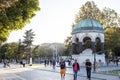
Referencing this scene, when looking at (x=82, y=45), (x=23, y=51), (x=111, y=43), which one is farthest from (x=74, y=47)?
(x=23, y=51)

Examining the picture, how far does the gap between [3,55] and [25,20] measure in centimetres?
14722

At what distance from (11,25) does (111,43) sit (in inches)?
1893

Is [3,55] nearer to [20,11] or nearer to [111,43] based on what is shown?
[111,43]

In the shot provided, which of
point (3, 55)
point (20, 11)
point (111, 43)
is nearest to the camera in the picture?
point (20, 11)

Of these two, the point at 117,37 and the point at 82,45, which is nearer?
the point at 82,45

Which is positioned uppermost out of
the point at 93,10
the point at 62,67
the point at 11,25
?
the point at 93,10

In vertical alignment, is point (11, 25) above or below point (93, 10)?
below

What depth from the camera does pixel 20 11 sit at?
2814cm

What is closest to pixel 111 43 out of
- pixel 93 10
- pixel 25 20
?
pixel 93 10

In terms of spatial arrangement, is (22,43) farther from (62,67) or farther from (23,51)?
(62,67)

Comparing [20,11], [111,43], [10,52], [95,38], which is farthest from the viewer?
[10,52]

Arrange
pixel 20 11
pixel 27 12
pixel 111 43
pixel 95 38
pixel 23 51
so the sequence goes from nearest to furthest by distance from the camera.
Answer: pixel 20 11
pixel 27 12
pixel 95 38
pixel 111 43
pixel 23 51

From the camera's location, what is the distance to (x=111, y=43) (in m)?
74.2

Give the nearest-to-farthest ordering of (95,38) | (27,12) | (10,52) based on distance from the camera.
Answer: (27,12) < (95,38) < (10,52)
